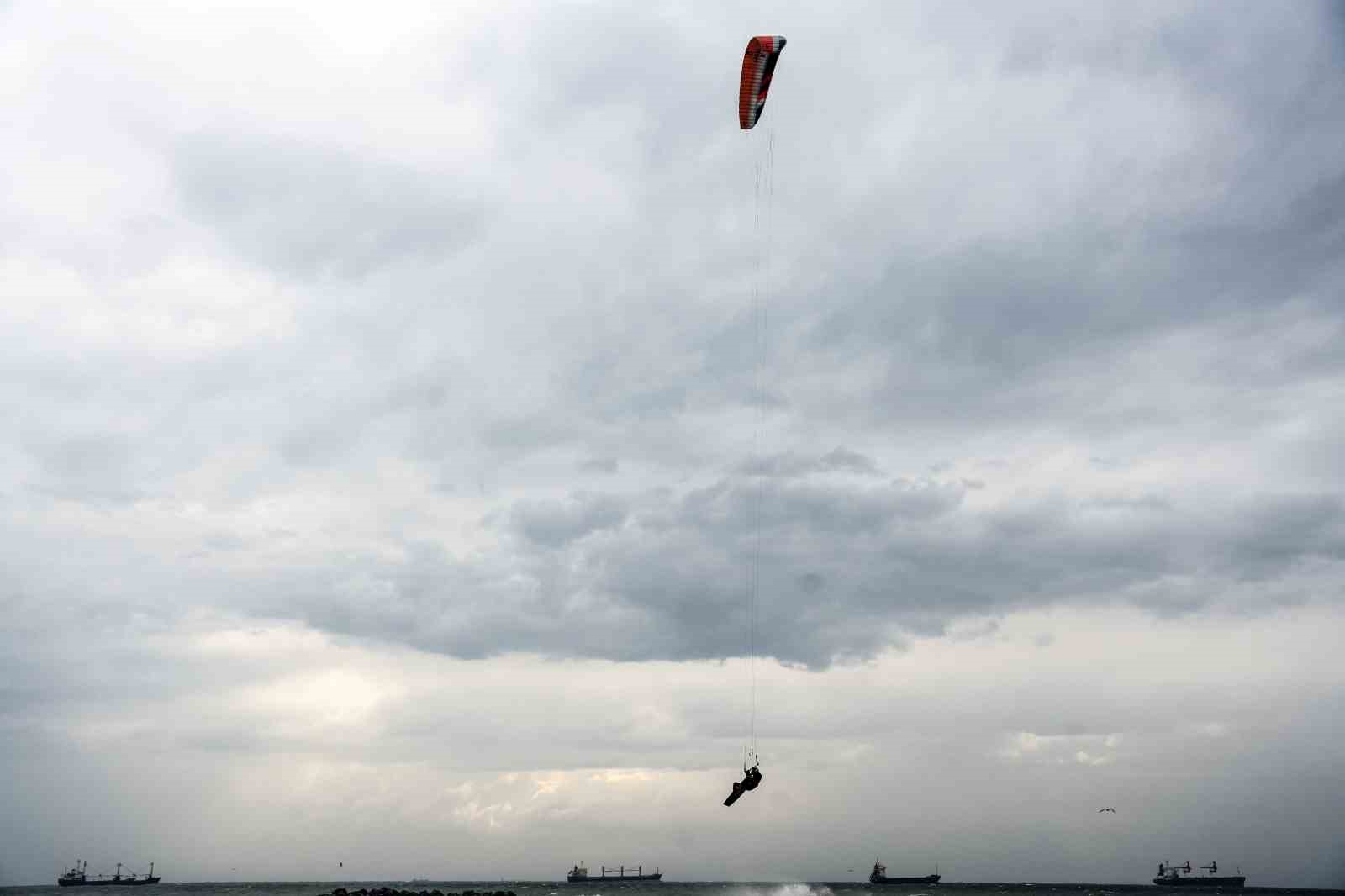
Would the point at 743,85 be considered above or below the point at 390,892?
above

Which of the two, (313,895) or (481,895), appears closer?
(481,895)

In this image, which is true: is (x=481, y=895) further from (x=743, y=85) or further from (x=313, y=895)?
(x=743, y=85)

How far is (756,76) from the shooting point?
45469 mm

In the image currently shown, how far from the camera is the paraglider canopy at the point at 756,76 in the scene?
44.6 meters

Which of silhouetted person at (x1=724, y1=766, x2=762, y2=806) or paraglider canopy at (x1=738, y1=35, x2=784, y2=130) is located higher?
paraglider canopy at (x1=738, y1=35, x2=784, y2=130)

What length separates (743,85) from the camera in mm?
45719

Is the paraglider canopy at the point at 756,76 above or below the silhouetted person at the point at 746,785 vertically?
above

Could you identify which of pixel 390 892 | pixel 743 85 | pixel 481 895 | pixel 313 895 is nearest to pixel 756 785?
pixel 743 85

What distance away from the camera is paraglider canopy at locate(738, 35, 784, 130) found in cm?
4459

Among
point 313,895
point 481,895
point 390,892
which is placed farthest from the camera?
point 313,895

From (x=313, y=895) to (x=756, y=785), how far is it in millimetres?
178429

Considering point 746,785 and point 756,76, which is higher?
point 756,76

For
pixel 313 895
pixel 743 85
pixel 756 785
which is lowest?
pixel 313 895

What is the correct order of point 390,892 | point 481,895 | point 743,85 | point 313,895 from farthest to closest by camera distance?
point 313,895 → point 481,895 → point 390,892 → point 743,85
